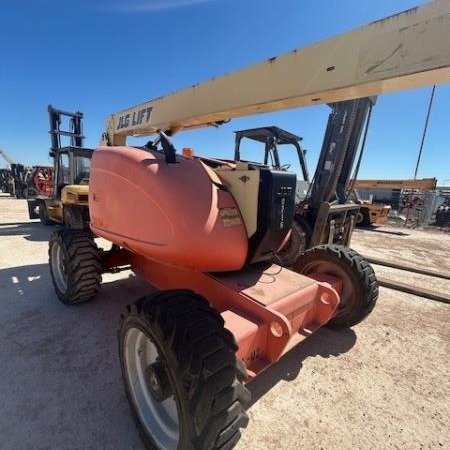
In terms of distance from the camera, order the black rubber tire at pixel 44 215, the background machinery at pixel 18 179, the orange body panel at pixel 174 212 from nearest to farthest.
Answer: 1. the orange body panel at pixel 174 212
2. the black rubber tire at pixel 44 215
3. the background machinery at pixel 18 179

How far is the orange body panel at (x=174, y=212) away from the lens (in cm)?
215

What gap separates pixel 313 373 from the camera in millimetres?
2557

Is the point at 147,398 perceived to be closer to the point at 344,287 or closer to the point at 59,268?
the point at 344,287

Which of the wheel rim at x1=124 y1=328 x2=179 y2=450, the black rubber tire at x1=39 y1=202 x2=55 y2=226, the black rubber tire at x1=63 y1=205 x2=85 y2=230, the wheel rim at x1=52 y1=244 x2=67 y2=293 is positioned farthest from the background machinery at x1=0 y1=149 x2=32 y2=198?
the wheel rim at x1=124 y1=328 x2=179 y2=450

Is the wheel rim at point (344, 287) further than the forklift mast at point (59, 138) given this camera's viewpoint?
No

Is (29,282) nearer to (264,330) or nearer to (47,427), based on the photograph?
(47,427)

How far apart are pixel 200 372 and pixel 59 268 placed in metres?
3.23

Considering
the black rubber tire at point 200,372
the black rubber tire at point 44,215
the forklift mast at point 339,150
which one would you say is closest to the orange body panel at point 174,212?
the black rubber tire at point 200,372

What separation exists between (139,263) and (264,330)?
2021 millimetres

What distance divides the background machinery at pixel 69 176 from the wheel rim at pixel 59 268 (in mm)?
2446

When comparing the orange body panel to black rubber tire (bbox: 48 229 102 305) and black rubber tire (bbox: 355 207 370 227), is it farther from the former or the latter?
black rubber tire (bbox: 355 207 370 227)

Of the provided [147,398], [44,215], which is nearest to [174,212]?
[147,398]

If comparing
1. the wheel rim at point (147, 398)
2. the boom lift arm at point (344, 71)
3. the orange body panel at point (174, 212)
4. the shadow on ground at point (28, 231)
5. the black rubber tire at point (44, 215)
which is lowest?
the shadow on ground at point (28, 231)

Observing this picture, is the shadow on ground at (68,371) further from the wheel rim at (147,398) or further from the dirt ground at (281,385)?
the wheel rim at (147,398)
